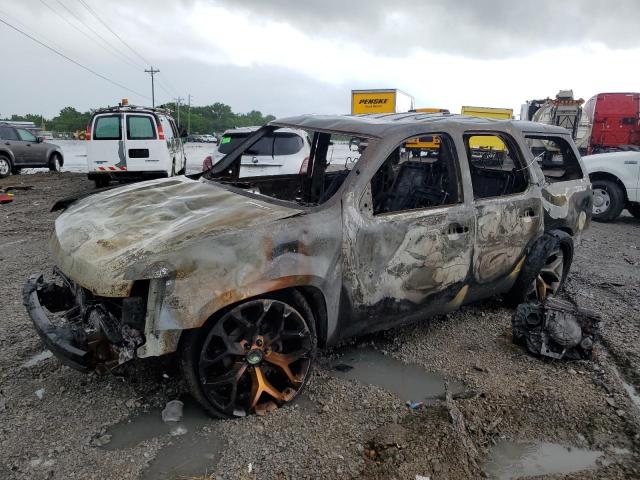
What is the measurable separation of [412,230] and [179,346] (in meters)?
1.59

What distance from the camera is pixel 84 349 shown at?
7.79ft

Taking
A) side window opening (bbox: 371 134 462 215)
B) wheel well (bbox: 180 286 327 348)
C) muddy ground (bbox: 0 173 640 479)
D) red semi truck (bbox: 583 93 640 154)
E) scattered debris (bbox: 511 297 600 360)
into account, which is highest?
red semi truck (bbox: 583 93 640 154)

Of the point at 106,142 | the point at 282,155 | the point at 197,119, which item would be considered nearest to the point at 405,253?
the point at 282,155

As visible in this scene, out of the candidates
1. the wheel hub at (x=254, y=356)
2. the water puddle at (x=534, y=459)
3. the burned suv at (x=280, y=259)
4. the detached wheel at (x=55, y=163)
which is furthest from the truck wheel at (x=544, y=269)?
the detached wheel at (x=55, y=163)

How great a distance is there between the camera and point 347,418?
279 centimetres

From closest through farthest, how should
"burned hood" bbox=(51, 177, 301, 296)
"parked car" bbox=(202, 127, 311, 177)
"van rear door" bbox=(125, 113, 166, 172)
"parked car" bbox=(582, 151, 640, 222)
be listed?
1. "burned hood" bbox=(51, 177, 301, 296)
2. "parked car" bbox=(202, 127, 311, 177)
3. "parked car" bbox=(582, 151, 640, 222)
4. "van rear door" bbox=(125, 113, 166, 172)

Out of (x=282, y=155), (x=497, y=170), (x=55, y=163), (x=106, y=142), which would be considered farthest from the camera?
(x=55, y=163)

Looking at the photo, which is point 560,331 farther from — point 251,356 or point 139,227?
point 139,227

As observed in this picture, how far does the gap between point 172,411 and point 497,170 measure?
3.43 metres

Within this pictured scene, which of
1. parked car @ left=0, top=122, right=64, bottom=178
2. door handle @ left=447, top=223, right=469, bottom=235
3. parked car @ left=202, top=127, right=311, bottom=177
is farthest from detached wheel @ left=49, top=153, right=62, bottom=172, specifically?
door handle @ left=447, top=223, right=469, bottom=235

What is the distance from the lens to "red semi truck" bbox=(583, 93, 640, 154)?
662 inches

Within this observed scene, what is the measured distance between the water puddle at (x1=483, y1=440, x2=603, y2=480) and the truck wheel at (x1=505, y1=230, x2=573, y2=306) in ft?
5.66

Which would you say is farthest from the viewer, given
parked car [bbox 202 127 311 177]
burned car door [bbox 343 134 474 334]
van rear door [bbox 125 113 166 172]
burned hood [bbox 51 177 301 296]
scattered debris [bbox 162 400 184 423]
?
van rear door [bbox 125 113 166 172]

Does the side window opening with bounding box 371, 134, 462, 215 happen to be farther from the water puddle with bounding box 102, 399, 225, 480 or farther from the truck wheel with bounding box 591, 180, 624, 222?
the truck wheel with bounding box 591, 180, 624, 222
